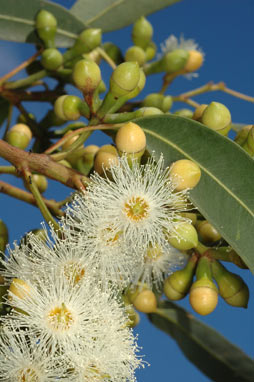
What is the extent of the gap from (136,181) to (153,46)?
41.3 inches

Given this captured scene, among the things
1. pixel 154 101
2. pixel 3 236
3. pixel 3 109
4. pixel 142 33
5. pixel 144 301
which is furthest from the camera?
pixel 3 109

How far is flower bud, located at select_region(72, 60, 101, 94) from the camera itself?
56.3 inches

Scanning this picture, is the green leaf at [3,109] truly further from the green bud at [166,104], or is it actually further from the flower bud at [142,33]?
the green bud at [166,104]

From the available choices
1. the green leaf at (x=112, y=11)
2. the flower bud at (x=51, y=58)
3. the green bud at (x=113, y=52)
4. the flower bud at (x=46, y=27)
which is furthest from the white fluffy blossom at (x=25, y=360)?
the green leaf at (x=112, y=11)

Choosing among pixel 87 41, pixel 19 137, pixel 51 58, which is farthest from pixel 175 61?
pixel 19 137

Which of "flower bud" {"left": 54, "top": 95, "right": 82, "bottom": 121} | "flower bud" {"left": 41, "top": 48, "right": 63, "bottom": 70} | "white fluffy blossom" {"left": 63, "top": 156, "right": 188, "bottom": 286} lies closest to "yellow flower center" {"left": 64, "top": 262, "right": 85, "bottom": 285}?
"white fluffy blossom" {"left": 63, "top": 156, "right": 188, "bottom": 286}

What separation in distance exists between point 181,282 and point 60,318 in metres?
0.34

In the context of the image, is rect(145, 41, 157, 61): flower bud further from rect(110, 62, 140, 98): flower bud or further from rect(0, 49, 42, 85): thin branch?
rect(110, 62, 140, 98): flower bud

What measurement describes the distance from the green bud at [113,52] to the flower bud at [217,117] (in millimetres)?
813

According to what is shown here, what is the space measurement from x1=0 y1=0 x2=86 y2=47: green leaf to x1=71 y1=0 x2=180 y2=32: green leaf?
0.14m

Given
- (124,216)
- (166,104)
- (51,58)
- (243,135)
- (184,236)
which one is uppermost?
(51,58)

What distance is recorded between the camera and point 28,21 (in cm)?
203

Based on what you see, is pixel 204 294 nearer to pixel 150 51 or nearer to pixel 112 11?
pixel 150 51

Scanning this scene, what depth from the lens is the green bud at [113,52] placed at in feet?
6.99
